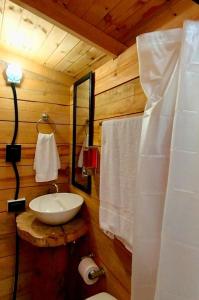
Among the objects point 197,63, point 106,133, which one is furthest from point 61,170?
point 197,63

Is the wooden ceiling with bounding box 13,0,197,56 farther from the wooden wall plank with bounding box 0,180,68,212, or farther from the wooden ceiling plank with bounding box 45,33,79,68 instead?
the wooden wall plank with bounding box 0,180,68,212

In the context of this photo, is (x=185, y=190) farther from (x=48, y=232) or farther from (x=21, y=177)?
(x=21, y=177)

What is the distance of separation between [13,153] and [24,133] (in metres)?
0.20

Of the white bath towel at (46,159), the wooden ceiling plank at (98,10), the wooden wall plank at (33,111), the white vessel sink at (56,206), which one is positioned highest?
the wooden ceiling plank at (98,10)

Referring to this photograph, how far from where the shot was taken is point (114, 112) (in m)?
1.29

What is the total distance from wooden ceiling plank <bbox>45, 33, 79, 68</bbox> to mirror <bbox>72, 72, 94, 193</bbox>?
9.3 inches

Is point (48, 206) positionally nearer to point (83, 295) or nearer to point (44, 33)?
point (83, 295)

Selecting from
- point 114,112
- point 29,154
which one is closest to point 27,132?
point 29,154

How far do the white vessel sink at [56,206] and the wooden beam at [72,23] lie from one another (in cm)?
112

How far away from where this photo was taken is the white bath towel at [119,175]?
1047mm

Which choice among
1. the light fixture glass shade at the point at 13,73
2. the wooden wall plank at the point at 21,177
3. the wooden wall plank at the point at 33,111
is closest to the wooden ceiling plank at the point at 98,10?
the light fixture glass shade at the point at 13,73

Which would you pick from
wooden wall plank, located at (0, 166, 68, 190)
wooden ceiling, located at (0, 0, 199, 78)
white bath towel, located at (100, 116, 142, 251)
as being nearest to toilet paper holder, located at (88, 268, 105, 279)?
white bath towel, located at (100, 116, 142, 251)

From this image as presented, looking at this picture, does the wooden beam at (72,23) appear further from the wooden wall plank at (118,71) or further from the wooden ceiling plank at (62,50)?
the wooden ceiling plank at (62,50)

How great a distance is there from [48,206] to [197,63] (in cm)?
151
